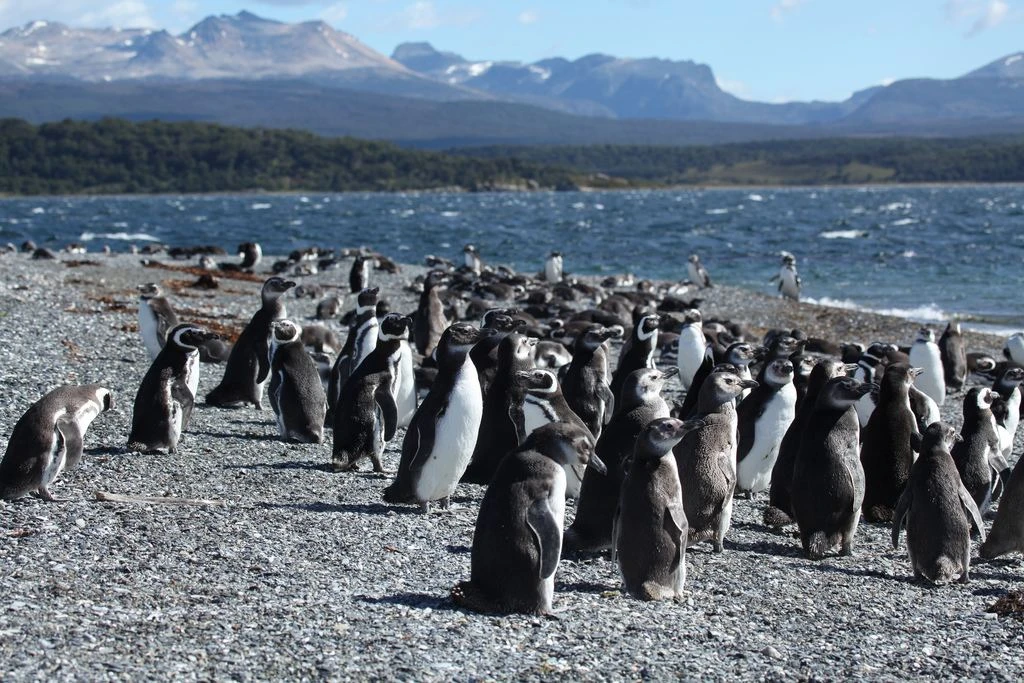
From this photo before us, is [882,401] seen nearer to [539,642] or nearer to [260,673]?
[539,642]

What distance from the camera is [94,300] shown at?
2027 cm

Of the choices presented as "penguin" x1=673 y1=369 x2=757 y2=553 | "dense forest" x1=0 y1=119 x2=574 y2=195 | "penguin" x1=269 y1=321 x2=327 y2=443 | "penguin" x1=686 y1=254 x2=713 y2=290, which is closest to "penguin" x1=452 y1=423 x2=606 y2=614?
"penguin" x1=673 y1=369 x2=757 y2=553

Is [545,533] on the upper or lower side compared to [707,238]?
upper

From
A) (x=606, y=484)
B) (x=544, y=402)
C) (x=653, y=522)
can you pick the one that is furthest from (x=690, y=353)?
(x=653, y=522)

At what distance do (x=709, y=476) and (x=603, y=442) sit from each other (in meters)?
0.67

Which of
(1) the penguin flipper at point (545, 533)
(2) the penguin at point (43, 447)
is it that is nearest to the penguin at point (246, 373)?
(2) the penguin at point (43, 447)

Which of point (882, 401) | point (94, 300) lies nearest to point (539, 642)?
point (882, 401)

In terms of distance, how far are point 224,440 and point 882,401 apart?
203 inches

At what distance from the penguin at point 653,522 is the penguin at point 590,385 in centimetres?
334

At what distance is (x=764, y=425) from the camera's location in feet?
30.5

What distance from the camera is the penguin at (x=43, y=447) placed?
287 inches

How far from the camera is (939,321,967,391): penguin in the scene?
16.2 meters

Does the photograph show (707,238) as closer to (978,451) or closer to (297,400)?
(297,400)

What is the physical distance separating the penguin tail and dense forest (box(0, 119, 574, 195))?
460 ft
